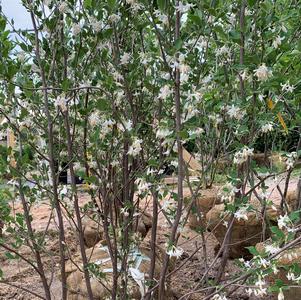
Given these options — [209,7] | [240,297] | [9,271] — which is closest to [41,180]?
[209,7]

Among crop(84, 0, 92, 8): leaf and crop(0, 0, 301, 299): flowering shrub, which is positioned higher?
crop(84, 0, 92, 8): leaf

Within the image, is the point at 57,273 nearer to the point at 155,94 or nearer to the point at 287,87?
the point at 155,94

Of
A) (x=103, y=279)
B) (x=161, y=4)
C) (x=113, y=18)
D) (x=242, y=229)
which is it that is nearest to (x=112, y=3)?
(x=113, y=18)

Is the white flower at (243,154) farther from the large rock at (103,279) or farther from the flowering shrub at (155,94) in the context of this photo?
the large rock at (103,279)

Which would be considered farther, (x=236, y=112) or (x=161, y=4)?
(x=236, y=112)

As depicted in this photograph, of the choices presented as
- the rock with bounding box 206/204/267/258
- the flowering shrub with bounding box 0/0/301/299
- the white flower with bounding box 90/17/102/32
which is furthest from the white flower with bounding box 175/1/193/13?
the rock with bounding box 206/204/267/258

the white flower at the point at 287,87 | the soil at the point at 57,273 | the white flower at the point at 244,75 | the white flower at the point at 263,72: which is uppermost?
the white flower at the point at 244,75

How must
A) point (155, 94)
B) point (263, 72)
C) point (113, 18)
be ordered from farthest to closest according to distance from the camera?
point (155, 94) < point (113, 18) < point (263, 72)

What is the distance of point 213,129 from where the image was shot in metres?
2.32

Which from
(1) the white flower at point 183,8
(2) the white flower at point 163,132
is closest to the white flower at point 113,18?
(1) the white flower at point 183,8

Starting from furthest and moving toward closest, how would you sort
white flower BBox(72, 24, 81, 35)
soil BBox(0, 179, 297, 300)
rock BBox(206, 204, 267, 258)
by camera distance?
1. rock BBox(206, 204, 267, 258)
2. soil BBox(0, 179, 297, 300)
3. white flower BBox(72, 24, 81, 35)

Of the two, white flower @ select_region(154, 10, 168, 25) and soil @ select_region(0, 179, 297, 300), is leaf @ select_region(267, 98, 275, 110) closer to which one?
white flower @ select_region(154, 10, 168, 25)

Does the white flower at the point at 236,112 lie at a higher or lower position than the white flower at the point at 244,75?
lower

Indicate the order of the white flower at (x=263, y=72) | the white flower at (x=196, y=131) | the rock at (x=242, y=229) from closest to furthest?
the white flower at (x=263, y=72) < the white flower at (x=196, y=131) < the rock at (x=242, y=229)
